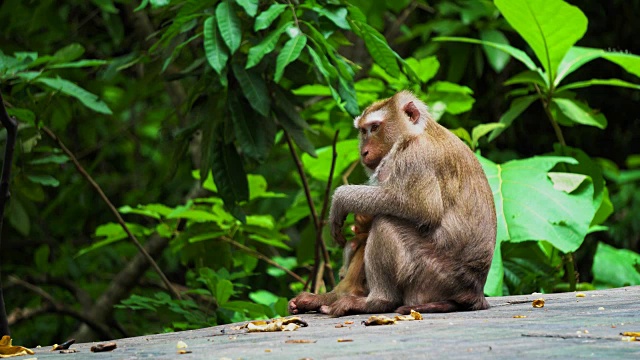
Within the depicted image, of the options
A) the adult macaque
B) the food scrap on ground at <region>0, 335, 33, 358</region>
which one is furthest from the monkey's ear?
the food scrap on ground at <region>0, 335, 33, 358</region>

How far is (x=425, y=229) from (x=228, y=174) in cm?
209

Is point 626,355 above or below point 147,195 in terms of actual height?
above

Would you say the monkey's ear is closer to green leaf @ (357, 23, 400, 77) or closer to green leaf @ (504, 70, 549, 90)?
green leaf @ (357, 23, 400, 77)

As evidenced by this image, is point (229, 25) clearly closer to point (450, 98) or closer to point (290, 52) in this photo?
point (290, 52)

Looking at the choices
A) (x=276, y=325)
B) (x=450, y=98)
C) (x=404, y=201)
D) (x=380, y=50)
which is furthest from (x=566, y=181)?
(x=276, y=325)

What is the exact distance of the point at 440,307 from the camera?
5043mm

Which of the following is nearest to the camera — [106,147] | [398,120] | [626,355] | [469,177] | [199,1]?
[626,355]

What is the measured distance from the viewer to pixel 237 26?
235 inches

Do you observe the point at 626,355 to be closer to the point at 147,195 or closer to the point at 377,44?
the point at 377,44

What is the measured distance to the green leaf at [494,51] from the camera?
8.86m

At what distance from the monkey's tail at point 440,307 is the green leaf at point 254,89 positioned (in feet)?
6.44

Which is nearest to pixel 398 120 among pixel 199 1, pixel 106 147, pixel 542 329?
pixel 199 1

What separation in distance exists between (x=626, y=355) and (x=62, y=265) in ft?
28.0

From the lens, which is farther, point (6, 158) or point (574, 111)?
point (574, 111)
